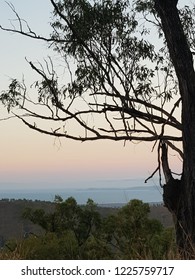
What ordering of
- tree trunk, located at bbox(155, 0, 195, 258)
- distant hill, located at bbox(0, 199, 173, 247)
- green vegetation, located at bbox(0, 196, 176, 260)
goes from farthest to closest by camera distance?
1. distant hill, located at bbox(0, 199, 173, 247)
2. green vegetation, located at bbox(0, 196, 176, 260)
3. tree trunk, located at bbox(155, 0, 195, 258)

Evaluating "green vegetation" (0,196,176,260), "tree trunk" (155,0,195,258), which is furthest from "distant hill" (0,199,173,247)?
"tree trunk" (155,0,195,258)

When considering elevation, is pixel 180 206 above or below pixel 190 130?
below

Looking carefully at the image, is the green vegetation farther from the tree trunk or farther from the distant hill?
the tree trunk

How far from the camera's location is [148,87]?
35.0 ft

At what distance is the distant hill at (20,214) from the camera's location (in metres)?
17.9

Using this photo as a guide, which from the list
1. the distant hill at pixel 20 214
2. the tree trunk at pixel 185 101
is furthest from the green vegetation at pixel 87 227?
the tree trunk at pixel 185 101

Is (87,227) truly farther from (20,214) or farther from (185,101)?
(185,101)

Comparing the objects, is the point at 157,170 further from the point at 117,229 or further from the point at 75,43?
the point at 117,229

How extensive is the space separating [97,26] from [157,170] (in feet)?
8.23

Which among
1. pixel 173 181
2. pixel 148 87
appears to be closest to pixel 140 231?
pixel 148 87

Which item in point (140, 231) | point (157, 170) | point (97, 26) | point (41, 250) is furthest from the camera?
point (140, 231)

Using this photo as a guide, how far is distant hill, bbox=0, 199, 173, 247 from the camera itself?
17.9m

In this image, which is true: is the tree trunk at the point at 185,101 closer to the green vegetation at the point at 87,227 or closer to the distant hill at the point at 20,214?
the green vegetation at the point at 87,227
